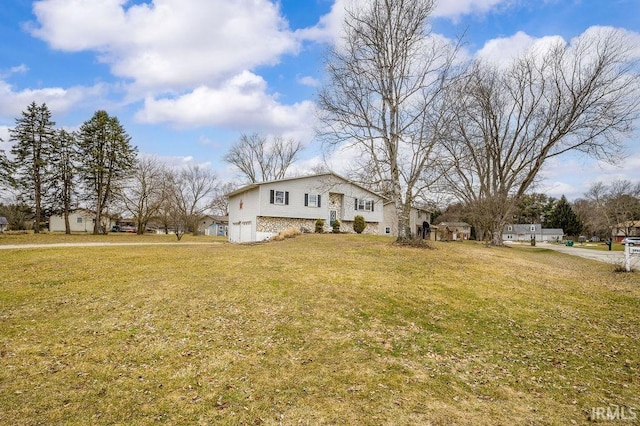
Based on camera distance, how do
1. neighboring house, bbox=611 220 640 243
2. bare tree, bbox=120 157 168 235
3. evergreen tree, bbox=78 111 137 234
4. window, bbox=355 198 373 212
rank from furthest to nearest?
neighboring house, bbox=611 220 640 243, bare tree, bbox=120 157 168 235, evergreen tree, bbox=78 111 137 234, window, bbox=355 198 373 212

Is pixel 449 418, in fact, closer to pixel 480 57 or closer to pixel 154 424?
pixel 154 424

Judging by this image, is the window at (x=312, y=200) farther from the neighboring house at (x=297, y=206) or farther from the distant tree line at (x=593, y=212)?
the distant tree line at (x=593, y=212)

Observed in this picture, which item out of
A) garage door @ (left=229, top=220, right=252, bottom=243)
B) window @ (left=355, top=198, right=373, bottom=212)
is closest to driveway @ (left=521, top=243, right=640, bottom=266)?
window @ (left=355, top=198, right=373, bottom=212)

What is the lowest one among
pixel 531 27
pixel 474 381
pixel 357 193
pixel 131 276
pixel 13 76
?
pixel 474 381

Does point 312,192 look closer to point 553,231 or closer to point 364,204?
point 364,204

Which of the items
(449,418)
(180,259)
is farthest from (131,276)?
(449,418)

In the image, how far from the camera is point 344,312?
7789 mm

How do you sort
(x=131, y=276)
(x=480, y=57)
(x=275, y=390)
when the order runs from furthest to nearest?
(x=480, y=57) < (x=131, y=276) < (x=275, y=390)

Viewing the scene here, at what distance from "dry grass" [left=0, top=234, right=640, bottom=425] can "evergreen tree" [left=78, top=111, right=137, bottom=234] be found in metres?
32.9

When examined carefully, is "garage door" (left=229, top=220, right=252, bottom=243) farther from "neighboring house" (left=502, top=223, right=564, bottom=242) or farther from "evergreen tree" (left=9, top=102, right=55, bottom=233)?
"neighboring house" (left=502, top=223, right=564, bottom=242)

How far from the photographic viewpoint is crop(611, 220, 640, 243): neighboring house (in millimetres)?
61481

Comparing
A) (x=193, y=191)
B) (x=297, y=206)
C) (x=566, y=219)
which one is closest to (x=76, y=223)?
(x=193, y=191)

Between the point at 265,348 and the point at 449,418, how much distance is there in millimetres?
3274

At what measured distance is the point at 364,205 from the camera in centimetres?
3378
